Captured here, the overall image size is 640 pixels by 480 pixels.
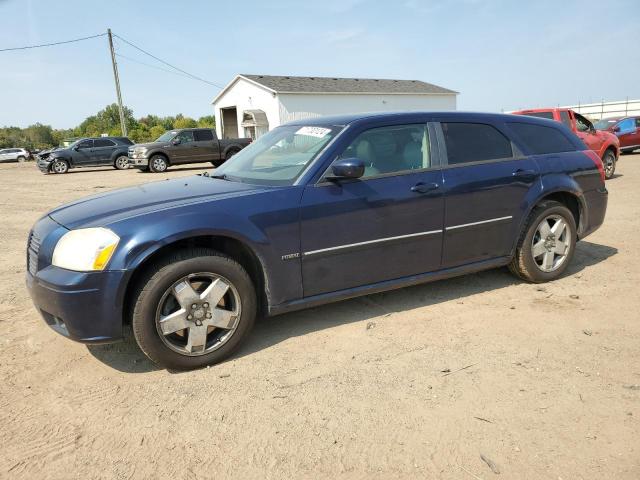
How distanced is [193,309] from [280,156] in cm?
151

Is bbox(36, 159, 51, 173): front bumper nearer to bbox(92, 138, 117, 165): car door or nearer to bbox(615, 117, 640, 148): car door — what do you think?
bbox(92, 138, 117, 165): car door

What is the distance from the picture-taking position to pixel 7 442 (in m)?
2.49

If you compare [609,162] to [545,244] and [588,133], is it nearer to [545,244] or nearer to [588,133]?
[588,133]

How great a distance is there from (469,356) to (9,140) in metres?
87.8

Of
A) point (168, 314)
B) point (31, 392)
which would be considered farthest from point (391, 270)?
point (31, 392)

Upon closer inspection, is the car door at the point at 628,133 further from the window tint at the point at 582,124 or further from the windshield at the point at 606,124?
the window tint at the point at 582,124

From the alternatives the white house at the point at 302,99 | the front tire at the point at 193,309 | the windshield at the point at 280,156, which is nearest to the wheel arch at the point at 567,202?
the windshield at the point at 280,156

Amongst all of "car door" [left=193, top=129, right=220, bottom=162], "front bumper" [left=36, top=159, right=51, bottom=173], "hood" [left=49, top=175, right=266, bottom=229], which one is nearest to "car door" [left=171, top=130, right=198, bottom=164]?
"car door" [left=193, top=129, right=220, bottom=162]

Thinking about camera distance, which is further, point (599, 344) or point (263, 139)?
point (263, 139)

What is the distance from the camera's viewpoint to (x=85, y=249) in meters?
2.91

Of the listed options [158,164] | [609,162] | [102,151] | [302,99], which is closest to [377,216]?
[609,162]

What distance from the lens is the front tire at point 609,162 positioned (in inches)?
479

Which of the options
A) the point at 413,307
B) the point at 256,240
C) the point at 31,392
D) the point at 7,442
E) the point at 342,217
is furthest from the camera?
the point at 413,307

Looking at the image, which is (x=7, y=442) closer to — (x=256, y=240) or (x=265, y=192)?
(x=256, y=240)
